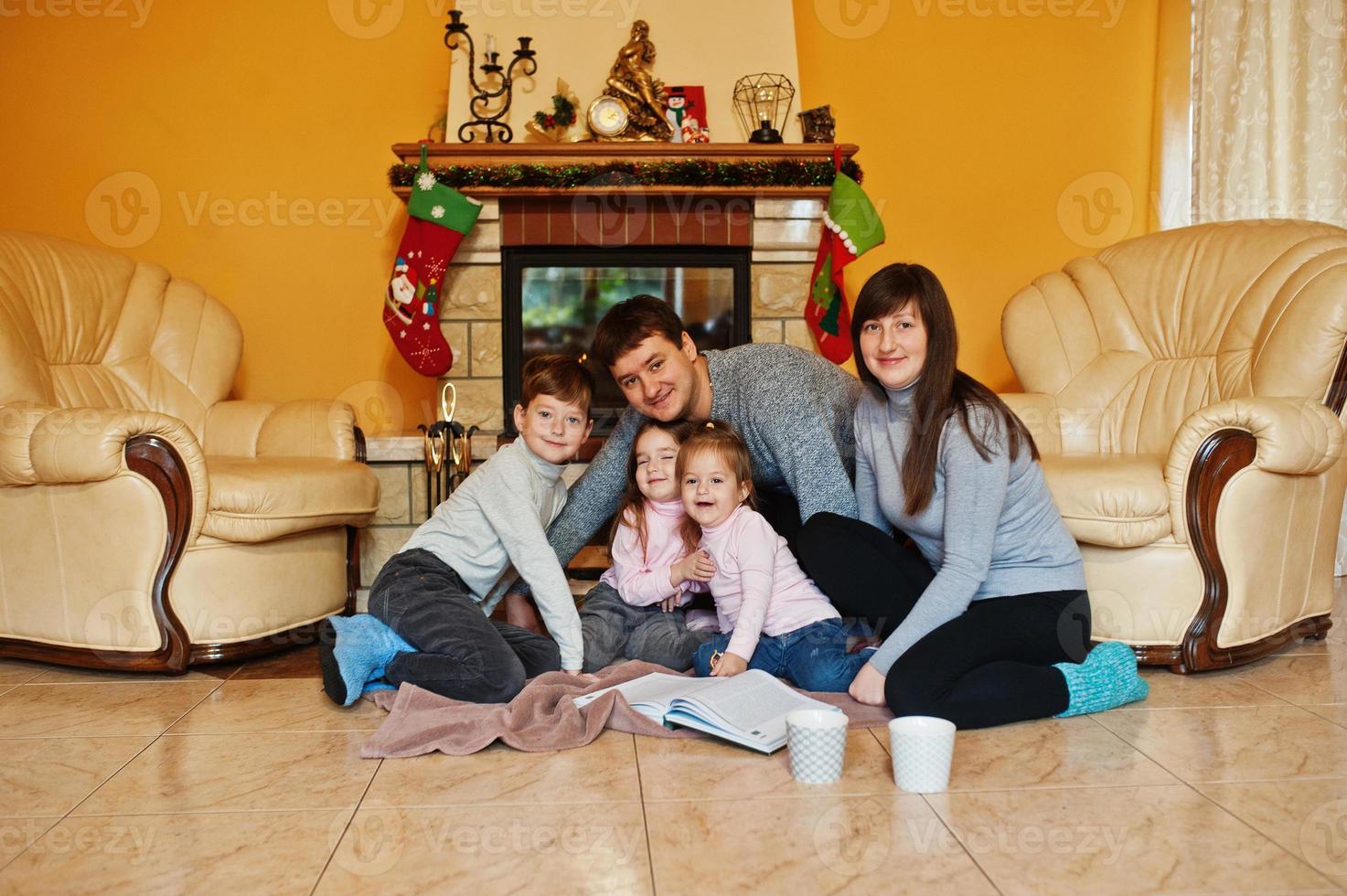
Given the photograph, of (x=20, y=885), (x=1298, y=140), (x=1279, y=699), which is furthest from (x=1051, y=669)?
(x=1298, y=140)

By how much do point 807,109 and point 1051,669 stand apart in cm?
258

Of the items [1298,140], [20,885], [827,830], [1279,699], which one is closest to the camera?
[20,885]

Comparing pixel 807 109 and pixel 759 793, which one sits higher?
pixel 807 109

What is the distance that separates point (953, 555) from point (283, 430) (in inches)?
76.2

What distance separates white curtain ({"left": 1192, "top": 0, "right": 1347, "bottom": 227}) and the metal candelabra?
92.4 inches

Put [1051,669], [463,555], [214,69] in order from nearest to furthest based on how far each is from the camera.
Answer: [1051,669] < [463,555] < [214,69]

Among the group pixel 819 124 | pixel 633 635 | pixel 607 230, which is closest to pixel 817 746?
pixel 633 635

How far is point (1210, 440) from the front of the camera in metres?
2.29

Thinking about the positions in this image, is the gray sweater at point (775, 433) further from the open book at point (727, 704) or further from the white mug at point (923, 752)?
the white mug at point (923, 752)

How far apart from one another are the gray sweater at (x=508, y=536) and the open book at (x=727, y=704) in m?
0.21

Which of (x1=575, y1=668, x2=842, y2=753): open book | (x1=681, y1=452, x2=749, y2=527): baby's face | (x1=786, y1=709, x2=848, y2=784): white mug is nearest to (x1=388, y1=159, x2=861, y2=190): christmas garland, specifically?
(x1=681, y1=452, x2=749, y2=527): baby's face

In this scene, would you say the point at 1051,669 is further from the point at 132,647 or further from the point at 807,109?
the point at 807,109

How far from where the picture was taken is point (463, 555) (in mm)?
2309

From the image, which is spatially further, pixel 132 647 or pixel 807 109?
pixel 807 109
